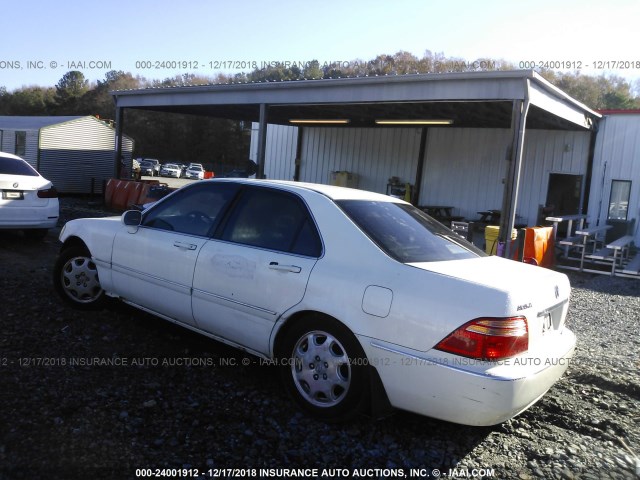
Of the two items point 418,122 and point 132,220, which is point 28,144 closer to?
point 418,122

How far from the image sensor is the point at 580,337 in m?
6.14

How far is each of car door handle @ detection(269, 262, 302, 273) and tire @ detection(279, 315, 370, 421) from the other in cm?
33

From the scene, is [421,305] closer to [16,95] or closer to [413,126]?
[413,126]

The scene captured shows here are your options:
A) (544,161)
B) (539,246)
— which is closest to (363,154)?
(544,161)

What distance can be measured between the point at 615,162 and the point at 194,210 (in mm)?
13456

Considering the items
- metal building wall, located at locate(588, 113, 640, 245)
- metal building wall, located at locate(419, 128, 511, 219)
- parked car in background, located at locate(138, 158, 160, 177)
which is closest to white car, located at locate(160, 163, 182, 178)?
parked car in background, located at locate(138, 158, 160, 177)

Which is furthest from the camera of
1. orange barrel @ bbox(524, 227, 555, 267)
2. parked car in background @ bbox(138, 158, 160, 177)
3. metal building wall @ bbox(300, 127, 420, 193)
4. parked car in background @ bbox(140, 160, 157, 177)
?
parked car in background @ bbox(138, 158, 160, 177)

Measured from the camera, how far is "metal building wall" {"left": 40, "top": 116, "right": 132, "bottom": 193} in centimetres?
1930

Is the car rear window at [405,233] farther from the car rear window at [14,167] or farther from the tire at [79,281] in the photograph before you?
the car rear window at [14,167]

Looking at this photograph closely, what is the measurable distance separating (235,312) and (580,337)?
412 centimetres

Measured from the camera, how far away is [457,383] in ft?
A: 9.99

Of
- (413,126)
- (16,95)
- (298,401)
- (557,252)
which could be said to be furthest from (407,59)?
(298,401)

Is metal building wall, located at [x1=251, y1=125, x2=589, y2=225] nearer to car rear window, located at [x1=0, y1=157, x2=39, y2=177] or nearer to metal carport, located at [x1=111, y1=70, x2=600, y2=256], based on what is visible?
metal carport, located at [x1=111, y1=70, x2=600, y2=256]

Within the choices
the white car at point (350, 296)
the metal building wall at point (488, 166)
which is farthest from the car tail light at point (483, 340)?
the metal building wall at point (488, 166)
